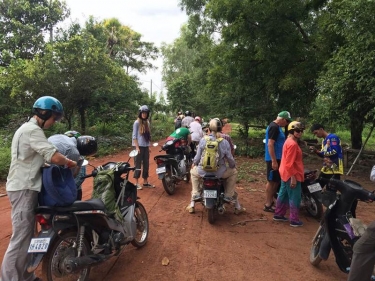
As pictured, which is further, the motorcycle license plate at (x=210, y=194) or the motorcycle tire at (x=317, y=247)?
the motorcycle license plate at (x=210, y=194)

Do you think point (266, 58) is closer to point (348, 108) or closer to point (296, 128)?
point (348, 108)

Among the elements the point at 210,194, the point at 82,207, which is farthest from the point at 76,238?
the point at 210,194

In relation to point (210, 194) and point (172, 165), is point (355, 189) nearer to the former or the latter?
point (210, 194)

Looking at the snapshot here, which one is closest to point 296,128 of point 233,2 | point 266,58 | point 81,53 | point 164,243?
point 164,243

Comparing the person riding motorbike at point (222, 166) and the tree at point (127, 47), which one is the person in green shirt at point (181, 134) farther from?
the tree at point (127, 47)

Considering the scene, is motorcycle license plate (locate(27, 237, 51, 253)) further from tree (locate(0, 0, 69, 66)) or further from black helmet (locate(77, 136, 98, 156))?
tree (locate(0, 0, 69, 66))

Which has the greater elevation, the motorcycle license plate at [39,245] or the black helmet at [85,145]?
the black helmet at [85,145]

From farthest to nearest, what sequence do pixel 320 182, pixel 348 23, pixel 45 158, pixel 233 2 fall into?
1. pixel 233 2
2. pixel 348 23
3. pixel 320 182
4. pixel 45 158

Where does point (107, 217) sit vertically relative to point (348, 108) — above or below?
below

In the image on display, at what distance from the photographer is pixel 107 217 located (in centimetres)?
315

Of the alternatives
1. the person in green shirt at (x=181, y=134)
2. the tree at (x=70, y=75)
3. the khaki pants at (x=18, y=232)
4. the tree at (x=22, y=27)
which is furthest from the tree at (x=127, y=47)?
the khaki pants at (x=18, y=232)

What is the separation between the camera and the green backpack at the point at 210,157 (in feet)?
15.2

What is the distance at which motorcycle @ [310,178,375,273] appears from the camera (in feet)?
9.80

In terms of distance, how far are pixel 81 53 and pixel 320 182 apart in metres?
11.1
